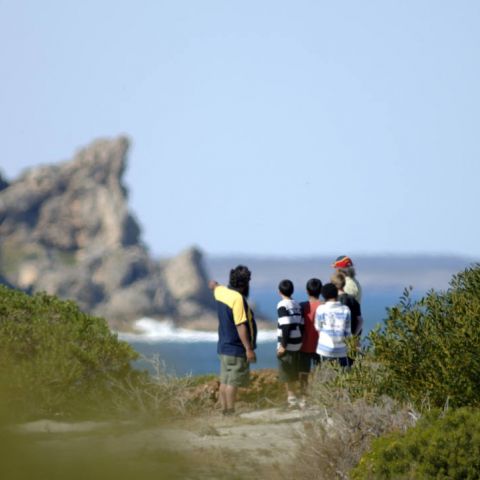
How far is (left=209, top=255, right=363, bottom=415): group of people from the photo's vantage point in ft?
45.6

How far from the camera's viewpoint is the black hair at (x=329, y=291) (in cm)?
1394

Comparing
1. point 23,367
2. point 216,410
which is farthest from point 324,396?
point 23,367

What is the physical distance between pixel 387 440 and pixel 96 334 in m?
7.50

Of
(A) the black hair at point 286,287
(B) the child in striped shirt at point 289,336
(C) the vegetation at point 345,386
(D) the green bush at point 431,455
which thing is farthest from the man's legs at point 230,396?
(D) the green bush at point 431,455

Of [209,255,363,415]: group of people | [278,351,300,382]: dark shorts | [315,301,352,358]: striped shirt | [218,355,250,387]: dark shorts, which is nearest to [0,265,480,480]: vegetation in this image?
Result: [315,301,352,358]: striped shirt

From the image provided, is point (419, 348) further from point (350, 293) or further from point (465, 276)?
point (350, 293)

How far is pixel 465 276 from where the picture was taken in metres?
12.2

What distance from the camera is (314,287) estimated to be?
1476 centimetres

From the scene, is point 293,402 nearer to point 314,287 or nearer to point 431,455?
point 314,287

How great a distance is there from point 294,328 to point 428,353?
3.55m

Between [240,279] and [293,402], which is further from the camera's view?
[293,402]

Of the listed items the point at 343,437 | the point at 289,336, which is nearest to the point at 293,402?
the point at 289,336

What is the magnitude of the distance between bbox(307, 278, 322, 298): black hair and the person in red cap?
0.30m

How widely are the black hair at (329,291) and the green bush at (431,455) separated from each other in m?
4.86
